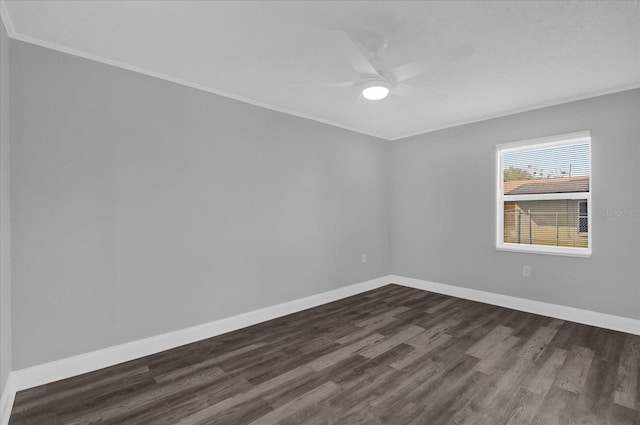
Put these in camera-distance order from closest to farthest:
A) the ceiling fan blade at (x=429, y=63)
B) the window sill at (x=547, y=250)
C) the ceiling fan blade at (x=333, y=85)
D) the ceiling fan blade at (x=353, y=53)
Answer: the ceiling fan blade at (x=353, y=53), the ceiling fan blade at (x=429, y=63), the ceiling fan blade at (x=333, y=85), the window sill at (x=547, y=250)

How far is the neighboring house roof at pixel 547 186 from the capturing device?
3.61m

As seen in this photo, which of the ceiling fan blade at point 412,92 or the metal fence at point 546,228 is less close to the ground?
the ceiling fan blade at point 412,92

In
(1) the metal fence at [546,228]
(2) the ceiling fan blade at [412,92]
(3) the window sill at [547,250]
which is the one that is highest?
(2) the ceiling fan blade at [412,92]

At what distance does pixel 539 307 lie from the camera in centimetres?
379

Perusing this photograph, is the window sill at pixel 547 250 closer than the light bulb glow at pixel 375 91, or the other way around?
the light bulb glow at pixel 375 91

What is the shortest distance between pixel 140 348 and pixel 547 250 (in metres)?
4.58

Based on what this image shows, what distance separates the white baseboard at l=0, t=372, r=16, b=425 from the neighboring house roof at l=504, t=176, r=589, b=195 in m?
5.24

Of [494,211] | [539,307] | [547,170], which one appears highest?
[547,170]

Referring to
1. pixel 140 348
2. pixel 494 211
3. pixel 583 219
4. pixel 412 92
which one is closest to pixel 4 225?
pixel 140 348

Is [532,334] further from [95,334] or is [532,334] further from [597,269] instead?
[95,334]

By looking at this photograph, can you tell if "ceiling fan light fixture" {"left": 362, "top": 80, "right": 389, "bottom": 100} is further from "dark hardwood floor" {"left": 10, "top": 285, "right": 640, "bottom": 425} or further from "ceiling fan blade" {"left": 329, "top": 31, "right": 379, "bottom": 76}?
"dark hardwood floor" {"left": 10, "top": 285, "right": 640, "bottom": 425}

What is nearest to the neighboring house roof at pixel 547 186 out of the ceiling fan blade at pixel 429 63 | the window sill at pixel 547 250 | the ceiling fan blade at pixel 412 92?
the window sill at pixel 547 250

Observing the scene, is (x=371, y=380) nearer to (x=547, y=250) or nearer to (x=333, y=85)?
(x=333, y=85)

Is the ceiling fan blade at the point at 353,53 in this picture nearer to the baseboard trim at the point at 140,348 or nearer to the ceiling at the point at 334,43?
the ceiling at the point at 334,43
